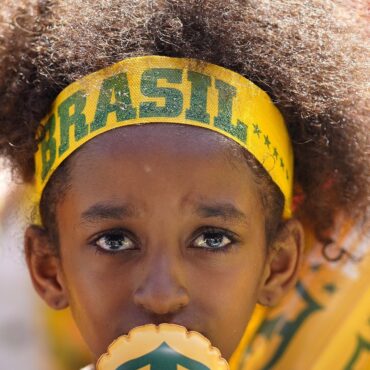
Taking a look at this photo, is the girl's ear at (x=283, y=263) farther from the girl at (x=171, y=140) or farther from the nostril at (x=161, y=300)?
the nostril at (x=161, y=300)

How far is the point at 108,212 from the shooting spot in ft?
7.03

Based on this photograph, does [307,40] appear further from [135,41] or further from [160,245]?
[160,245]

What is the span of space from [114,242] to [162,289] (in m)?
0.19

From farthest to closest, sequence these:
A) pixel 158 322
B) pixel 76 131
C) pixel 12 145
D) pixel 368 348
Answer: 1. pixel 368 348
2. pixel 12 145
3. pixel 76 131
4. pixel 158 322

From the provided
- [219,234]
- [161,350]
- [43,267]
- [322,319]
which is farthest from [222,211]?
[322,319]

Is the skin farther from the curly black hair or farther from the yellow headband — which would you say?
the curly black hair

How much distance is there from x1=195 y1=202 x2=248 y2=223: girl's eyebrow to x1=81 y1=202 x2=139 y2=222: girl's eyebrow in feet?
0.47

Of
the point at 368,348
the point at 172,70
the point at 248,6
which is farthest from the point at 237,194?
the point at 368,348

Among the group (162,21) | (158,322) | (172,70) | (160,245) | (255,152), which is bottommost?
(158,322)

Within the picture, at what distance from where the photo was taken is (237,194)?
2184 mm

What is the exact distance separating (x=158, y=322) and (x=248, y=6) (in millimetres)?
793

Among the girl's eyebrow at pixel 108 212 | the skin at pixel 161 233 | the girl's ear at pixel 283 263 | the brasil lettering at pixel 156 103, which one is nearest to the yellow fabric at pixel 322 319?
the girl's ear at pixel 283 263

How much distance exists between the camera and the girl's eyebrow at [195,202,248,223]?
212 cm

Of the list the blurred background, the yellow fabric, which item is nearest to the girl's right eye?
the yellow fabric
